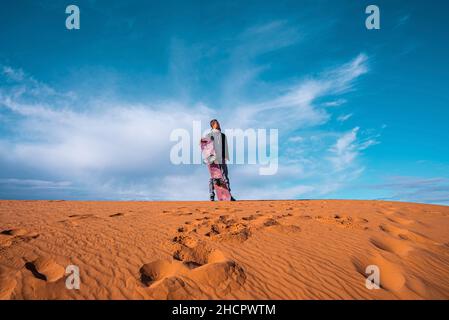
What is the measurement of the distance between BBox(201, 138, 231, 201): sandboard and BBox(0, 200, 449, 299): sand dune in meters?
6.37

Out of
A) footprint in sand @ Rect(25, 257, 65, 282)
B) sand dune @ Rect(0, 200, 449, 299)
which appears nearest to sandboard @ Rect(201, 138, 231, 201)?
sand dune @ Rect(0, 200, 449, 299)

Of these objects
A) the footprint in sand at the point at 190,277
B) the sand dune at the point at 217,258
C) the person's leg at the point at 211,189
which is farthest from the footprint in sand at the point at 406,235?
the person's leg at the point at 211,189

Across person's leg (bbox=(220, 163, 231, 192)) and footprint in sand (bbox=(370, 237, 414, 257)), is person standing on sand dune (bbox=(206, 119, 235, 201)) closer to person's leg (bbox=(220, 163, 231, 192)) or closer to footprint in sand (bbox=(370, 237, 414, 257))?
person's leg (bbox=(220, 163, 231, 192))

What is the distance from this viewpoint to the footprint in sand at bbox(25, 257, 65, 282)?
292 cm

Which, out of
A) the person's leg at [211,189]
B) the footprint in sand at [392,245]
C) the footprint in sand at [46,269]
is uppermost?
the person's leg at [211,189]

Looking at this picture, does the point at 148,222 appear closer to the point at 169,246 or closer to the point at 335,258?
the point at 169,246

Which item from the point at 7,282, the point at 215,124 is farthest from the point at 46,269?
the point at 215,124

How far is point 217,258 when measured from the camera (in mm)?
3598

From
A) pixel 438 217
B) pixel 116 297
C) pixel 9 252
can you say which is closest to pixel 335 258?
pixel 116 297

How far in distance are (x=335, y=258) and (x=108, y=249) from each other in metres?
3.47

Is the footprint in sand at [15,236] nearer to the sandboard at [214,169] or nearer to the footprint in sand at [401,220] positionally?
the footprint in sand at [401,220]

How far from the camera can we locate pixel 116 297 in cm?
261

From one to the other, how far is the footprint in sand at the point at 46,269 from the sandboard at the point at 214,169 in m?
8.93

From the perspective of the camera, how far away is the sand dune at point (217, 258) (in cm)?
279
